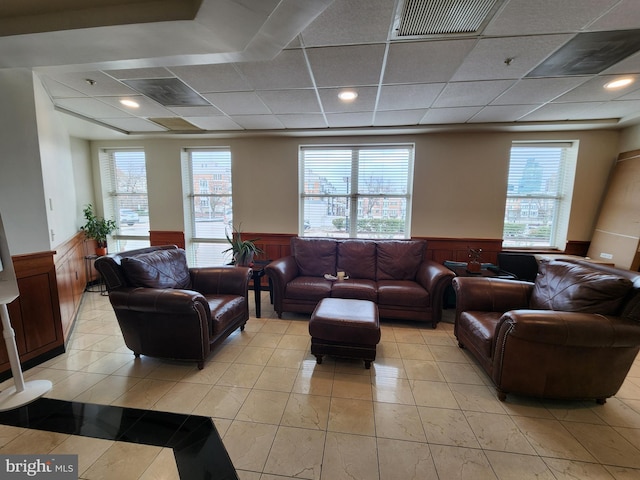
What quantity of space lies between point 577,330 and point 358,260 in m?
2.22

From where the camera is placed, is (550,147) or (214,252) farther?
(214,252)

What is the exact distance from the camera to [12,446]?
1.45 m

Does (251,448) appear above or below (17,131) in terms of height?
below

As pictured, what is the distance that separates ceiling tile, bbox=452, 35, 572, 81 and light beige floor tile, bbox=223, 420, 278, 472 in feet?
9.58

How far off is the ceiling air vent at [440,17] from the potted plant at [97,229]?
4782mm

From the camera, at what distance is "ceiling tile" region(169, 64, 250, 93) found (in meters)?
2.10

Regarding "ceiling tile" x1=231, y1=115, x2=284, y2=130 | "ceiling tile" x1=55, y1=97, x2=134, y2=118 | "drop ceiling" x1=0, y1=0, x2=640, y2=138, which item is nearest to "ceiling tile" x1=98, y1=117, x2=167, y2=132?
"ceiling tile" x1=55, y1=97, x2=134, y2=118

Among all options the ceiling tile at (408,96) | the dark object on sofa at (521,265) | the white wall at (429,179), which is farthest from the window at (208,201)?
the dark object on sofa at (521,265)

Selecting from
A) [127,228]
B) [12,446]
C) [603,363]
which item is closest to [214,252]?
[127,228]

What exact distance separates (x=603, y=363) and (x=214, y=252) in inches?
191

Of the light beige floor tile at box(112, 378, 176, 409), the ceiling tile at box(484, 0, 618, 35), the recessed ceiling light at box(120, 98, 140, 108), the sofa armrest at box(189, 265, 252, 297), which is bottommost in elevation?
the light beige floor tile at box(112, 378, 176, 409)

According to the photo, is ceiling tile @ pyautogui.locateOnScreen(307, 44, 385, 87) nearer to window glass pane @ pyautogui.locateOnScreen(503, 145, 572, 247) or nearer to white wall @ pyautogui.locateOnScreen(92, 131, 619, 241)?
white wall @ pyautogui.locateOnScreen(92, 131, 619, 241)

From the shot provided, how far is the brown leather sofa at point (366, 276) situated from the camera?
2939 mm

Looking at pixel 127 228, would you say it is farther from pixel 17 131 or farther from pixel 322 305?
pixel 322 305
